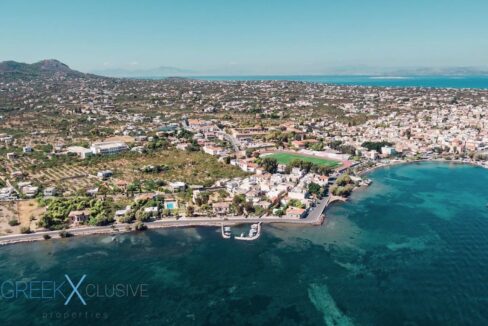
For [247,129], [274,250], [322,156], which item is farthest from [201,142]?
[274,250]

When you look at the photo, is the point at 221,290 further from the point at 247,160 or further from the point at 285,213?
the point at 247,160

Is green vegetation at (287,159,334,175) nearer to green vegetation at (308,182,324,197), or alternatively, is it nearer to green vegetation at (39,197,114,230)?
green vegetation at (308,182,324,197)

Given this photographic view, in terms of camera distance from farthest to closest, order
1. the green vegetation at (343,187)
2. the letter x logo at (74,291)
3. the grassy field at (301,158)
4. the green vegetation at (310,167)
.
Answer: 1. the grassy field at (301,158)
2. the green vegetation at (310,167)
3. the green vegetation at (343,187)
4. the letter x logo at (74,291)

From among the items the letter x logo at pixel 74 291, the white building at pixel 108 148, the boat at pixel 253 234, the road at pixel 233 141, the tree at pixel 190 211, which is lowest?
the letter x logo at pixel 74 291

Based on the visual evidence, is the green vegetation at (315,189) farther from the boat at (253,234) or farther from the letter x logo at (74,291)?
the letter x logo at (74,291)

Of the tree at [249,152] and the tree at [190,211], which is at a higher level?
the tree at [249,152]

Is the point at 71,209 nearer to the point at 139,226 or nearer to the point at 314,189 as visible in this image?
the point at 139,226

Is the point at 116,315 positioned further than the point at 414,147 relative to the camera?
No

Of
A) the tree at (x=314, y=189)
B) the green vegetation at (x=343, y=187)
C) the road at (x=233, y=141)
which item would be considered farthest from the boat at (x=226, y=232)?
the road at (x=233, y=141)
